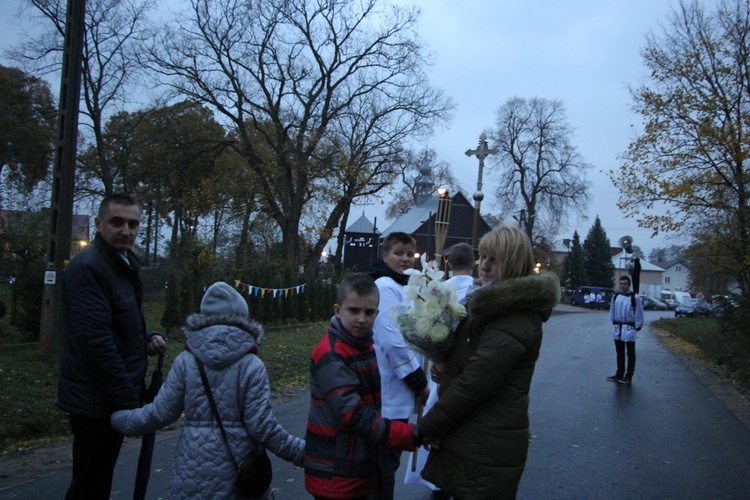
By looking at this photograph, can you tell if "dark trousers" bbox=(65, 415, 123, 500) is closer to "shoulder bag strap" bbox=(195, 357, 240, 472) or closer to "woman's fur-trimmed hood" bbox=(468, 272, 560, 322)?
"shoulder bag strap" bbox=(195, 357, 240, 472)

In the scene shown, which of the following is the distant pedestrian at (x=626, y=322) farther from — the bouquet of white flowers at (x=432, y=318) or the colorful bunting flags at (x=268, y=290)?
the colorful bunting flags at (x=268, y=290)

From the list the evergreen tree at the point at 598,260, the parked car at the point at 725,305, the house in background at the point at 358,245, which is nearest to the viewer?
the parked car at the point at 725,305

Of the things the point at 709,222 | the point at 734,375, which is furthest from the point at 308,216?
the point at 734,375

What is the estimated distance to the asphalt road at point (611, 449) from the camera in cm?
498

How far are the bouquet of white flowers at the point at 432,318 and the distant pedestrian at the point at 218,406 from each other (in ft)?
2.51

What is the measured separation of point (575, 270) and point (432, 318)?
254ft

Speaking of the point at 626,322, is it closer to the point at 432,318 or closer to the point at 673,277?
the point at 432,318

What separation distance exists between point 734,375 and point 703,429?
6002mm

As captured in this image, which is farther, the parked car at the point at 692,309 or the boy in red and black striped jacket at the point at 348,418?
the parked car at the point at 692,309

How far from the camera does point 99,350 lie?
119 inches

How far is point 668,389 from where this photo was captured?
1050 centimetres

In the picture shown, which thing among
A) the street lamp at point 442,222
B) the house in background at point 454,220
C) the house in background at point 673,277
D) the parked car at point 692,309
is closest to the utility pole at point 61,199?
the street lamp at point 442,222

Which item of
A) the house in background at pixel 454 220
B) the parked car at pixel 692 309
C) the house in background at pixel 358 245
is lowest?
the parked car at pixel 692 309

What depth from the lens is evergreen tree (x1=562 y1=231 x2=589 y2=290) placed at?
75181mm
